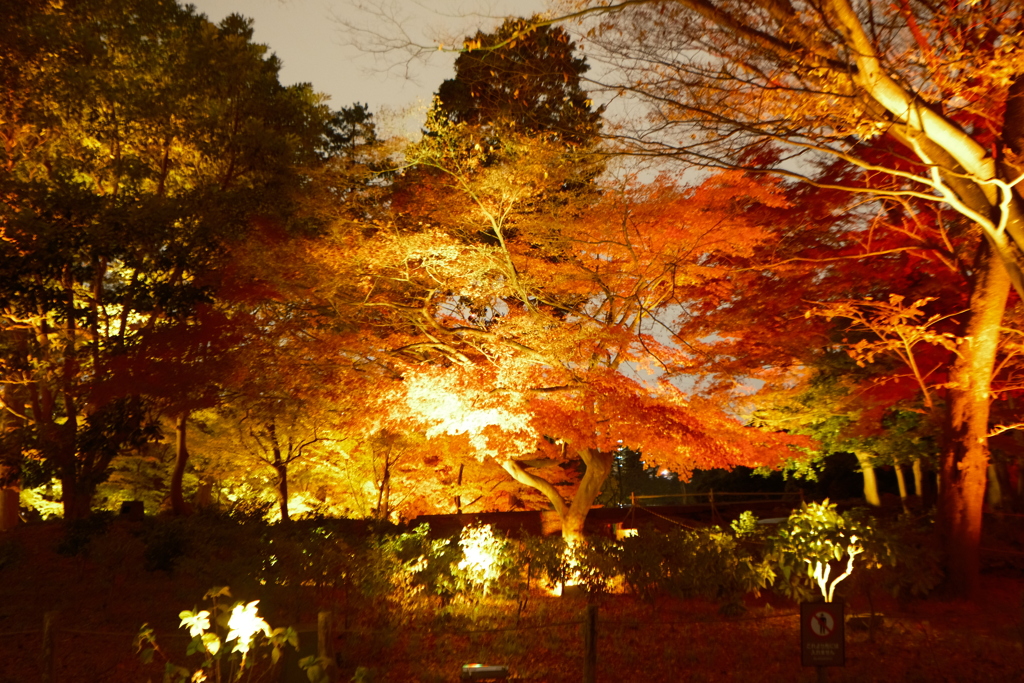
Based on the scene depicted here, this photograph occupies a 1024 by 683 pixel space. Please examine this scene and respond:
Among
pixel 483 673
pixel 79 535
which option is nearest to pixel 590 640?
pixel 483 673

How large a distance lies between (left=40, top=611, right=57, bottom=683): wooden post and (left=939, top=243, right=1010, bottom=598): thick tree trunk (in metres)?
9.34

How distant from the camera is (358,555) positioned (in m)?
8.72

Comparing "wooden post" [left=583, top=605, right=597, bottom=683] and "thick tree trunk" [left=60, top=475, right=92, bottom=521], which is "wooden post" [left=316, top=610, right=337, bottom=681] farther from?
"thick tree trunk" [left=60, top=475, right=92, bottom=521]

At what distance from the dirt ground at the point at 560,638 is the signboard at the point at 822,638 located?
0.78 m

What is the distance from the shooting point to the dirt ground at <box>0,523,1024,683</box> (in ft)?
20.0

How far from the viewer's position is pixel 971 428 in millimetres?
8680

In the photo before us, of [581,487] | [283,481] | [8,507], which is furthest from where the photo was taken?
[8,507]

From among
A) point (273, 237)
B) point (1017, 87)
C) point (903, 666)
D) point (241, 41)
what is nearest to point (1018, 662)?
point (903, 666)

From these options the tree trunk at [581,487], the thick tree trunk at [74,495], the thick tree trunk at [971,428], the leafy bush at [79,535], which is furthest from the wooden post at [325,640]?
the thick tree trunk at [74,495]

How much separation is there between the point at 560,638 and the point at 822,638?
2736 mm

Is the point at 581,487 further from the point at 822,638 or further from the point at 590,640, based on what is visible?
the point at 822,638

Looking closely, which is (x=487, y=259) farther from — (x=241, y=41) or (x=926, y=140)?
(x=241, y=41)

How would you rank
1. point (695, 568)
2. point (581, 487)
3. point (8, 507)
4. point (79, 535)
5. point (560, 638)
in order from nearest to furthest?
point (560, 638)
point (695, 568)
point (79, 535)
point (581, 487)
point (8, 507)

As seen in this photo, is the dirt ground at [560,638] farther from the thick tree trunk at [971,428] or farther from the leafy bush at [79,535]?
the leafy bush at [79,535]
